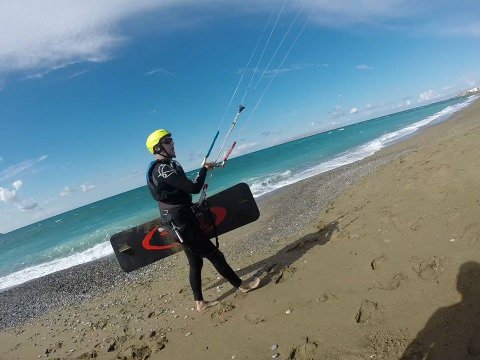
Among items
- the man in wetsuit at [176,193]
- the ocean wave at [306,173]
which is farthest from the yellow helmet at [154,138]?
→ the ocean wave at [306,173]

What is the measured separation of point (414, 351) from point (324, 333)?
95cm

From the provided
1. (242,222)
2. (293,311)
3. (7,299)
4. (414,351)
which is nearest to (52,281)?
(7,299)

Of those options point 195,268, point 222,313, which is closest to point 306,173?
point 195,268

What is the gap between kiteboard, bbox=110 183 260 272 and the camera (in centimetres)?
686

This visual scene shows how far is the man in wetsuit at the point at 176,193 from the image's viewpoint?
4637 mm

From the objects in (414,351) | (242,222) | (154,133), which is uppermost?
(154,133)

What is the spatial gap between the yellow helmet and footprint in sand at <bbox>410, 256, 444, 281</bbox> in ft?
12.0

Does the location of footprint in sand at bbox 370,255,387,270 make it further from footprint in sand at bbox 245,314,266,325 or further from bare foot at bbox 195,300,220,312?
bare foot at bbox 195,300,220,312

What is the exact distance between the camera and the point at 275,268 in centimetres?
621

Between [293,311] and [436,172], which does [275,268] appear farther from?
[436,172]

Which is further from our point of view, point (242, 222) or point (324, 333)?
point (242, 222)

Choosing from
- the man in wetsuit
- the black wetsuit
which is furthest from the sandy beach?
the man in wetsuit

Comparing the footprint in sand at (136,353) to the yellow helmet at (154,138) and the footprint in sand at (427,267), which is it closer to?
the yellow helmet at (154,138)

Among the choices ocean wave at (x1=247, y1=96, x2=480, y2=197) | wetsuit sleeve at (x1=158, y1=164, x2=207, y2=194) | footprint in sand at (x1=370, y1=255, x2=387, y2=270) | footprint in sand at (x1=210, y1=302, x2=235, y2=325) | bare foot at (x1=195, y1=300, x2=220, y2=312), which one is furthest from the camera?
ocean wave at (x1=247, y1=96, x2=480, y2=197)
